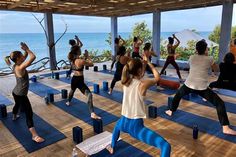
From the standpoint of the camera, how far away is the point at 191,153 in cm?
259

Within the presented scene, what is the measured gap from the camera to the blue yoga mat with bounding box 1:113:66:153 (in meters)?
2.85

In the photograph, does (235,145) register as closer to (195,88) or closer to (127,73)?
(195,88)

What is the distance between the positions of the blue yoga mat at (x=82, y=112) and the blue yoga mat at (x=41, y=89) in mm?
948

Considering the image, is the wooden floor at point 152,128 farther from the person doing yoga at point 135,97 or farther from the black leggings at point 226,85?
the person doing yoga at point 135,97

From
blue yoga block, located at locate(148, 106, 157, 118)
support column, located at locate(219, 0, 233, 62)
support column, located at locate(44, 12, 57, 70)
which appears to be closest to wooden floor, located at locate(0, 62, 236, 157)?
blue yoga block, located at locate(148, 106, 157, 118)

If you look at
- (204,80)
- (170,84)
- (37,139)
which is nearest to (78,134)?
(37,139)

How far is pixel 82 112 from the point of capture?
409cm

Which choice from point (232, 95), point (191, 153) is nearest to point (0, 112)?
point (191, 153)

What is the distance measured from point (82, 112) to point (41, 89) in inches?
91.8

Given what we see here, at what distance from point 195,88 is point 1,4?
291 inches

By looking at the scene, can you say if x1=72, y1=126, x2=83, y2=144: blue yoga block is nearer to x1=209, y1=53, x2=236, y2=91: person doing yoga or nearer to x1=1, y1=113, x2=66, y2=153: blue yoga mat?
x1=1, y1=113, x2=66, y2=153: blue yoga mat

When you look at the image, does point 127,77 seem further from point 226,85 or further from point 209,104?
point 226,85

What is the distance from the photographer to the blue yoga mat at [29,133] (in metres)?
2.85

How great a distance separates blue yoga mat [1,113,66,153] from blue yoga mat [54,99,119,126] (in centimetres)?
60
